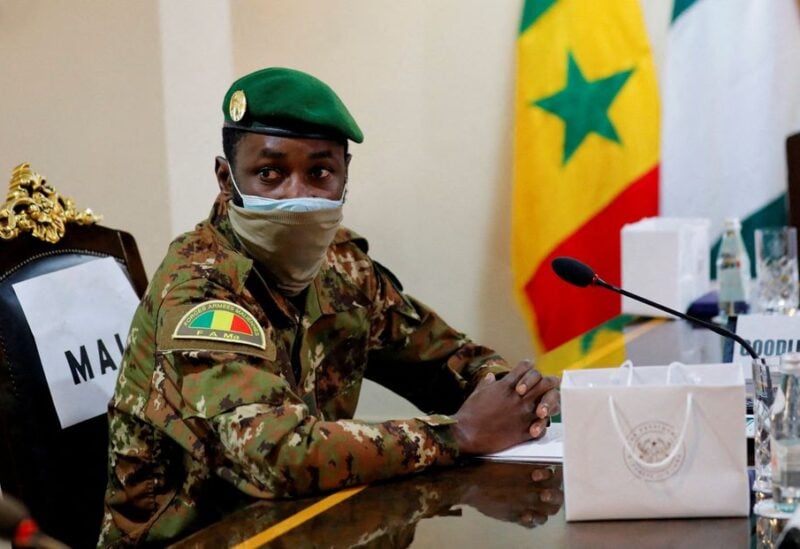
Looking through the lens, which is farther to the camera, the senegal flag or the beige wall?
the senegal flag

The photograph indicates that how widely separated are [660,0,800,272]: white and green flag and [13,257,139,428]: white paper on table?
1.89m

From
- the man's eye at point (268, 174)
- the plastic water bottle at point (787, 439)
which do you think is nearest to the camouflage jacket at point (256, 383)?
the man's eye at point (268, 174)

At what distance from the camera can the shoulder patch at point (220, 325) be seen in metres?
1.54

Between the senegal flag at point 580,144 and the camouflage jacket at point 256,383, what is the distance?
142 cm

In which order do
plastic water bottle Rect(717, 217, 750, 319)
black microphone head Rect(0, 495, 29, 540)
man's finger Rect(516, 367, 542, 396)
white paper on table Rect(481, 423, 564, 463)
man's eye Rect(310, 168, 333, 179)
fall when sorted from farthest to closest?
1. plastic water bottle Rect(717, 217, 750, 319)
2. man's eye Rect(310, 168, 333, 179)
3. man's finger Rect(516, 367, 542, 396)
4. white paper on table Rect(481, 423, 564, 463)
5. black microphone head Rect(0, 495, 29, 540)

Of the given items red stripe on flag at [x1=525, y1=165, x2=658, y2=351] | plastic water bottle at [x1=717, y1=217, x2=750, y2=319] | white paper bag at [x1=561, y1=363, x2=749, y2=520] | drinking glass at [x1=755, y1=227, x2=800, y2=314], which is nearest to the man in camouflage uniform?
white paper bag at [x1=561, y1=363, x2=749, y2=520]

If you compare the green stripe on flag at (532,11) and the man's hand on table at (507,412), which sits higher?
the green stripe on flag at (532,11)

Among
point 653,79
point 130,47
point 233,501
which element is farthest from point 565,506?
point 653,79

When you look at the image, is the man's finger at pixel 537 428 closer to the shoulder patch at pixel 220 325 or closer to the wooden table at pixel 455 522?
the wooden table at pixel 455 522

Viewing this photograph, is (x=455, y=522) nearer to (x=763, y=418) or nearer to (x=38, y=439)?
(x=763, y=418)

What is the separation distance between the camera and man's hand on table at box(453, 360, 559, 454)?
1.55m

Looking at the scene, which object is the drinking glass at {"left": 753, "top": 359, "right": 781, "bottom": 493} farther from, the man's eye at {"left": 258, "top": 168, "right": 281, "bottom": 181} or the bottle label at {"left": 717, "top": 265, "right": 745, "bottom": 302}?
the bottle label at {"left": 717, "top": 265, "right": 745, "bottom": 302}

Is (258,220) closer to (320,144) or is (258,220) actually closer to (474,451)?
(320,144)

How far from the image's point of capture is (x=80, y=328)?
1.82m
